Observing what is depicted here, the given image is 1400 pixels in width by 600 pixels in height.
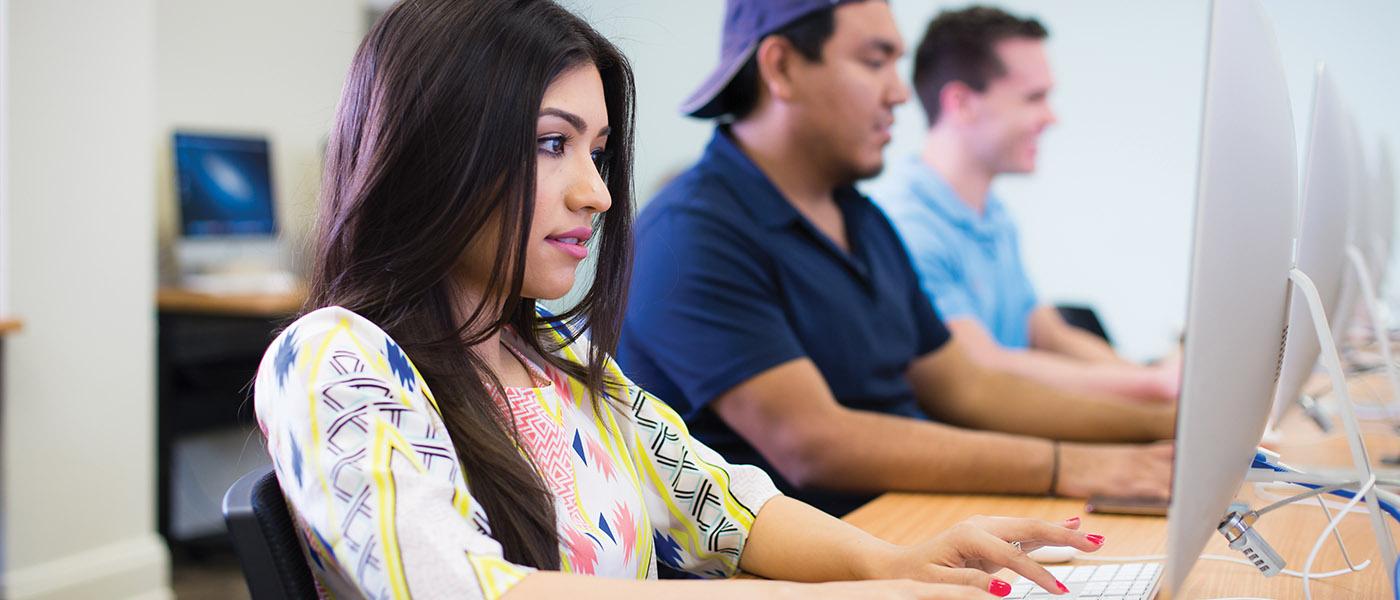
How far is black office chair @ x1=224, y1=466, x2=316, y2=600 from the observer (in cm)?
67

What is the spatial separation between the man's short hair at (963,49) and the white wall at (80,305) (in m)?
2.02

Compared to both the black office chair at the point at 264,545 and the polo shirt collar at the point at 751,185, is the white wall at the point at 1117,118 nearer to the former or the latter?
the polo shirt collar at the point at 751,185

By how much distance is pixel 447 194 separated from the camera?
0.79 m

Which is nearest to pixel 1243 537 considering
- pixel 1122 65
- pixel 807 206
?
pixel 807 206

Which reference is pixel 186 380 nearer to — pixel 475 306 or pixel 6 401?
pixel 6 401

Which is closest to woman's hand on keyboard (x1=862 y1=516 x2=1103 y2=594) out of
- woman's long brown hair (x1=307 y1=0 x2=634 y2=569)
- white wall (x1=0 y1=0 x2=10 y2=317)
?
woman's long brown hair (x1=307 y1=0 x2=634 y2=569)

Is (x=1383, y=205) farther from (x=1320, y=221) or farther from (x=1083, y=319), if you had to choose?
(x=1083, y=319)

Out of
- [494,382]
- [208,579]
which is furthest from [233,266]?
[494,382]

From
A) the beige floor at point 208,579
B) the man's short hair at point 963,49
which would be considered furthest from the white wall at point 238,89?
the man's short hair at point 963,49

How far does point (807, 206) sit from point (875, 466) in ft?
1.55

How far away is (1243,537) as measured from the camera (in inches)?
33.2

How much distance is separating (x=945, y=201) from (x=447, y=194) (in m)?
2.19

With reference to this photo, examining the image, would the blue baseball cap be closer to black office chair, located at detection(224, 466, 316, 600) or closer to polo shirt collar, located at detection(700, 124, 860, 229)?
polo shirt collar, located at detection(700, 124, 860, 229)

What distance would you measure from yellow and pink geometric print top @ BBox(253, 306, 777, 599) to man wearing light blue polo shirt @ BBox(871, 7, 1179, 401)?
1790 mm
